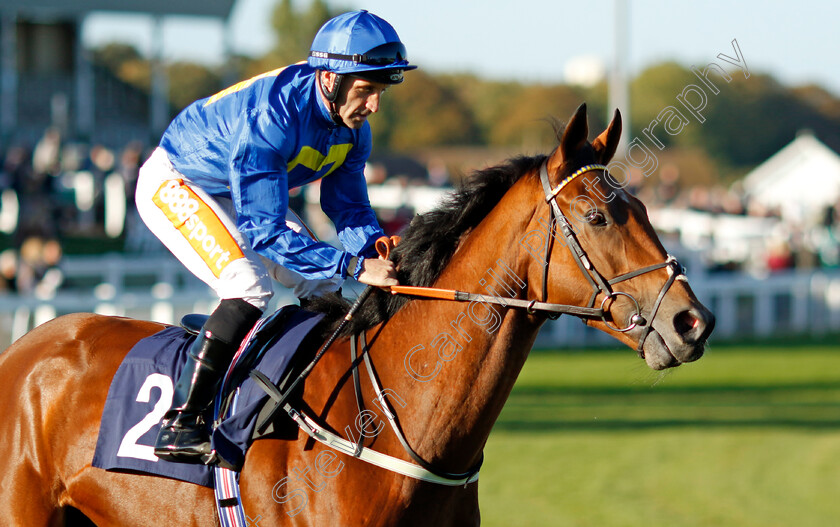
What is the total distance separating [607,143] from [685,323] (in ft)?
2.16

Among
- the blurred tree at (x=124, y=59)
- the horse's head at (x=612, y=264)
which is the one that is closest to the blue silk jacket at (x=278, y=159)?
the horse's head at (x=612, y=264)

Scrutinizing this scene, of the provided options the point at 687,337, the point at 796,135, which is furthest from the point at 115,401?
the point at 796,135

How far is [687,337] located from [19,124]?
20.7 metres

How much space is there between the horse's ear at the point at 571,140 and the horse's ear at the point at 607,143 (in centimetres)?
7

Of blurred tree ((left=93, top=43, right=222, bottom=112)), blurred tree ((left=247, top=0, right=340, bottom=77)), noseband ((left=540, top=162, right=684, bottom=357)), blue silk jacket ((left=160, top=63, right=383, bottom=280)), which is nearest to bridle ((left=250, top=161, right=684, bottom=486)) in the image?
noseband ((left=540, top=162, right=684, bottom=357))

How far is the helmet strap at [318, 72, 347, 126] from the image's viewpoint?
3.24 metres

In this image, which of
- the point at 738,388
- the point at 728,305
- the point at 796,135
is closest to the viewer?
the point at 738,388

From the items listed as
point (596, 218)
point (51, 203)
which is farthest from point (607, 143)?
point (51, 203)

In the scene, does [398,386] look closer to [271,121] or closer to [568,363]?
[271,121]

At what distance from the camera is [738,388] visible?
36.9ft

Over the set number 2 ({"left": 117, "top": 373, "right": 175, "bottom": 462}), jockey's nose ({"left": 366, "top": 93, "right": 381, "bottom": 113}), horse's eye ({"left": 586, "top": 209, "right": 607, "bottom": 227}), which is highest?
jockey's nose ({"left": 366, "top": 93, "right": 381, "bottom": 113})

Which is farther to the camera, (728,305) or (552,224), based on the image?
(728,305)

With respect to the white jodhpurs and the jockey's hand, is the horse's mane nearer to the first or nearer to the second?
the jockey's hand

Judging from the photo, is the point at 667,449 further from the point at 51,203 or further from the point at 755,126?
the point at 755,126
